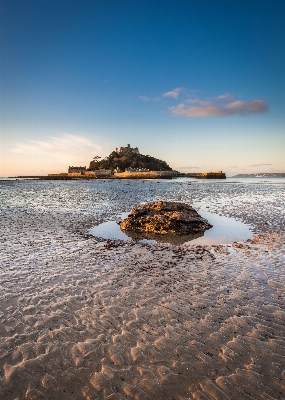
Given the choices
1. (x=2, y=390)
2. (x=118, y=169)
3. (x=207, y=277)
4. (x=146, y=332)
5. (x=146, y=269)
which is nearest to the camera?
(x=2, y=390)

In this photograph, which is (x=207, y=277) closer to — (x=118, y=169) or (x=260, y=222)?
(x=260, y=222)

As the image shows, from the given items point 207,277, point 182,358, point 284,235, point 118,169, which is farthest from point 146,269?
point 118,169

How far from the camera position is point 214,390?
3.52 metres

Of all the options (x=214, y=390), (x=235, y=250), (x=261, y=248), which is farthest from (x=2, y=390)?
(x=261, y=248)

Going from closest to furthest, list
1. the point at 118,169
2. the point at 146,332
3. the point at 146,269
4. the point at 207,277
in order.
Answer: the point at 146,332, the point at 207,277, the point at 146,269, the point at 118,169

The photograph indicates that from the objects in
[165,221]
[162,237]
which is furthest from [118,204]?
[162,237]

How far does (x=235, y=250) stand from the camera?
10391mm

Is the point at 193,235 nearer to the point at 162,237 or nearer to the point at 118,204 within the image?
the point at 162,237

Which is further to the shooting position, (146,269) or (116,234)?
(116,234)

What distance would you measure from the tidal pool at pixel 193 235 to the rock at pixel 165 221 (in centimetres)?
53

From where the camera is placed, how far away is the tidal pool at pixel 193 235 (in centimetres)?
1201

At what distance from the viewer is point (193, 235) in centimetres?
1307

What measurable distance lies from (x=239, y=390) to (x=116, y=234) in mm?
10301

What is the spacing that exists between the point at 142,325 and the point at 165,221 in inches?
358
